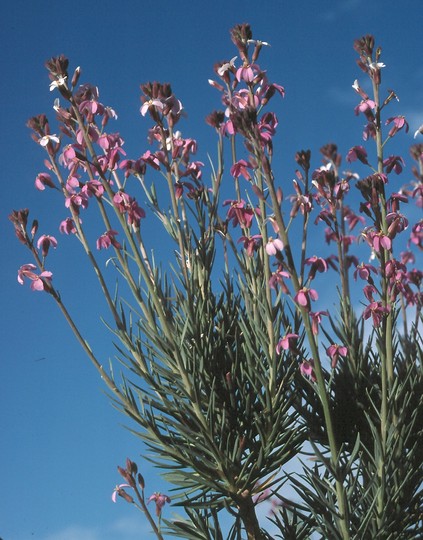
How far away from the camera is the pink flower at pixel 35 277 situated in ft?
10.9

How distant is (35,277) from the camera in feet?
11.0

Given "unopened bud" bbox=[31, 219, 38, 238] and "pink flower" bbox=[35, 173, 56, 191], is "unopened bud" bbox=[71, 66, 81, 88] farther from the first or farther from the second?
"unopened bud" bbox=[31, 219, 38, 238]

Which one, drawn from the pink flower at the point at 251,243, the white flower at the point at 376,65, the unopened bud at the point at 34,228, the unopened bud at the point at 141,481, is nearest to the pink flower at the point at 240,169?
the pink flower at the point at 251,243

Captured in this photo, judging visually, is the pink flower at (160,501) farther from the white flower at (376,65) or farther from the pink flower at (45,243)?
the white flower at (376,65)

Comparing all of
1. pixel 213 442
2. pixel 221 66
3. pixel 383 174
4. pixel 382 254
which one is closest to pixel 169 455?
pixel 213 442

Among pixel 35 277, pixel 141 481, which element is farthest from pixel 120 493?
pixel 35 277

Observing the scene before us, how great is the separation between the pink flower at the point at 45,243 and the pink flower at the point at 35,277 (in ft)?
0.28

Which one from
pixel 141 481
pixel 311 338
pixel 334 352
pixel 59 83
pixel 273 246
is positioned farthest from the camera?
pixel 141 481

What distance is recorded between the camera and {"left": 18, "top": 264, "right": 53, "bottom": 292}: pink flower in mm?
3312

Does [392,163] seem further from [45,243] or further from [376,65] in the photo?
[45,243]

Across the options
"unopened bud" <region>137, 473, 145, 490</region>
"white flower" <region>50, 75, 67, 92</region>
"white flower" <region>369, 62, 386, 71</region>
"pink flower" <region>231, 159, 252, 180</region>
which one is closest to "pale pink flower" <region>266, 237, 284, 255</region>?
"pink flower" <region>231, 159, 252, 180</region>

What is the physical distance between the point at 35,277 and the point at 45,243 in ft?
0.55

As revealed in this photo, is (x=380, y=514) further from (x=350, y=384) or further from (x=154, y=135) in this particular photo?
(x=154, y=135)

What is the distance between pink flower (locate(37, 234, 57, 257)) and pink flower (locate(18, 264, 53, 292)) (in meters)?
0.09
